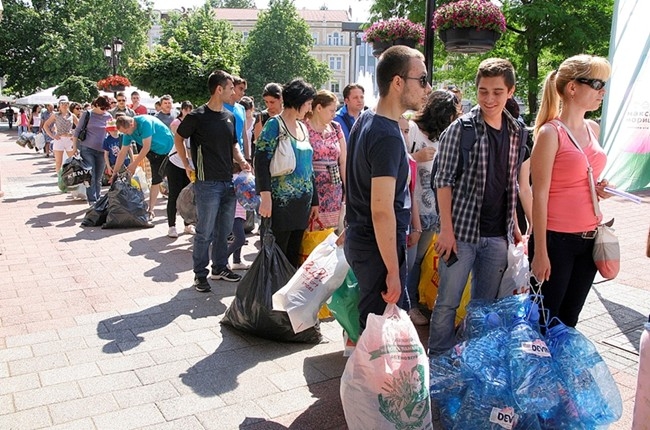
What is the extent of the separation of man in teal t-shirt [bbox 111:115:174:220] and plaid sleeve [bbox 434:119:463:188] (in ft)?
18.6

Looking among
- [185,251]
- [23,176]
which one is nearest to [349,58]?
[23,176]

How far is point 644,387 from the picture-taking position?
2393 millimetres

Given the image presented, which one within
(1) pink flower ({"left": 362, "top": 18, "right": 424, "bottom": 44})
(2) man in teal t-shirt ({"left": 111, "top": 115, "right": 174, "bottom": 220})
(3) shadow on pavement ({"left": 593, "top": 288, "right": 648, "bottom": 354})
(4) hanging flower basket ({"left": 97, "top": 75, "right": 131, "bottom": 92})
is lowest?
(3) shadow on pavement ({"left": 593, "top": 288, "right": 648, "bottom": 354})

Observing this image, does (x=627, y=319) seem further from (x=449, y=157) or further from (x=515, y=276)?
(x=449, y=157)

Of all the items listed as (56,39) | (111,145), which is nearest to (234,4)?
(56,39)

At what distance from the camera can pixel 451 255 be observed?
3.45 metres

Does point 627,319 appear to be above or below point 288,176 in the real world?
below

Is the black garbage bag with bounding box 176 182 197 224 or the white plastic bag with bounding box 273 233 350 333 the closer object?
the white plastic bag with bounding box 273 233 350 333

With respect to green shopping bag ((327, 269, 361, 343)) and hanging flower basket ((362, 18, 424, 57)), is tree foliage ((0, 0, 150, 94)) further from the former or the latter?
green shopping bag ((327, 269, 361, 343))

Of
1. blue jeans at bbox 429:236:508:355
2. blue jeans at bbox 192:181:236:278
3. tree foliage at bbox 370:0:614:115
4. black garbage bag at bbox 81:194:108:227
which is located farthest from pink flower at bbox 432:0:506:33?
tree foliage at bbox 370:0:614:115

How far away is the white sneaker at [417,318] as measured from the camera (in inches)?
186

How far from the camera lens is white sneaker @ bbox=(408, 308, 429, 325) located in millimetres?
4734

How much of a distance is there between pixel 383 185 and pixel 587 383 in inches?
54.5

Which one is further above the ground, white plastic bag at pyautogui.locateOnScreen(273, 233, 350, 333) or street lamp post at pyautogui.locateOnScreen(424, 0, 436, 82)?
street lamp post at pyautogui.locateOnScreen(424, 0, 436, 82)
